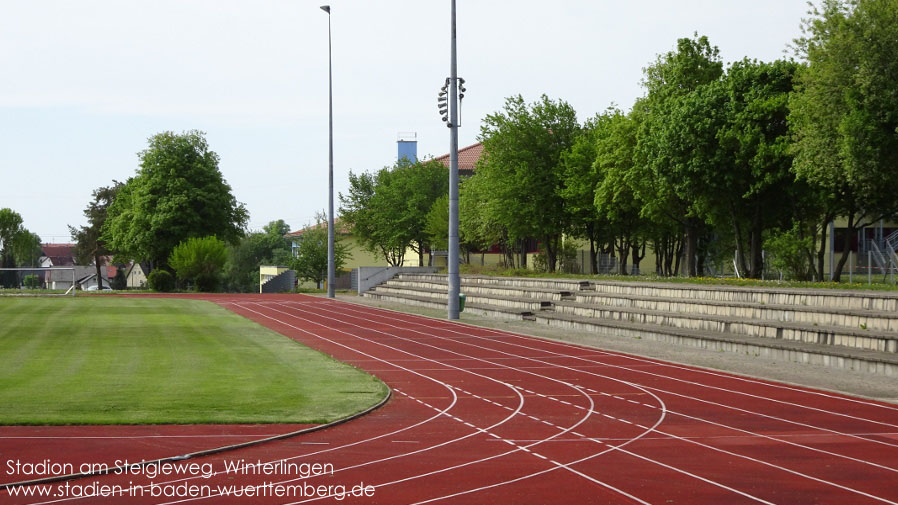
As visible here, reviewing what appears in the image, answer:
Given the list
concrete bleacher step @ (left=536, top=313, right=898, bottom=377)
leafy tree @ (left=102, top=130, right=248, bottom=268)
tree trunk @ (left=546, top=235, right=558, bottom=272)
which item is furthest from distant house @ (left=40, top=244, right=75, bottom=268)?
concrete bleacher step @ (left=536, top=313, right=898, bottom=377)

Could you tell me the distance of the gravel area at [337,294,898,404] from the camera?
15.4 meters

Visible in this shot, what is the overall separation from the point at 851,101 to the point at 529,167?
23.6 metres

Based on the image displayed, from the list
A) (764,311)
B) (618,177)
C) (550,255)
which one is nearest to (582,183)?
(618,177)

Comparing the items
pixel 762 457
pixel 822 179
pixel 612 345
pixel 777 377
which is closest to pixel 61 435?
pixel 762 457

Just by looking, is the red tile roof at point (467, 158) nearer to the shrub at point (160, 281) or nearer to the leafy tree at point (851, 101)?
the shrub at point (160, 281)

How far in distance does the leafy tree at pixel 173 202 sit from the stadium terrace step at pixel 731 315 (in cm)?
3960

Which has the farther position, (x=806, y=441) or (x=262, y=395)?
(x=262, y=395)

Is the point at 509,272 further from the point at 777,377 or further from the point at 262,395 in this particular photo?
the point at 262,395

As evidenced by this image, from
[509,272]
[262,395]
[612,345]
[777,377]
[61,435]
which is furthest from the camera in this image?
[509,272]

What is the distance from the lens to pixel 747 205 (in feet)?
115

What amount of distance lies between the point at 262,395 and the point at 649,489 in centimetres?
750

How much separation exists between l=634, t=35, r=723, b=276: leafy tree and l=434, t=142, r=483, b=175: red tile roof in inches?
1336

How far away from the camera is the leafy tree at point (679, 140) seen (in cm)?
3450

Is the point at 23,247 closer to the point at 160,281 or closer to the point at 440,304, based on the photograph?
the point at 160,281
